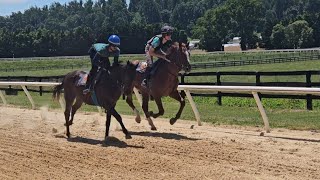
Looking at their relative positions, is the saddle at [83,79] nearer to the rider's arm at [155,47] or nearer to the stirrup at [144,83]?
the stirrup at [144,83]

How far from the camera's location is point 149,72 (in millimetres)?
12539

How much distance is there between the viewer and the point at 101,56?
1130 cm

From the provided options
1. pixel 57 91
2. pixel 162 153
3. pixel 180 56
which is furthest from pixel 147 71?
pixel 162 153

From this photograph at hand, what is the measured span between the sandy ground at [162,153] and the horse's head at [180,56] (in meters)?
1.55

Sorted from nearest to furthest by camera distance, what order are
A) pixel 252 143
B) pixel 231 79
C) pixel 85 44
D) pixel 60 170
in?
pixel 60 170 → pixel 252 143 → pixel 231 79 → pixel 85 44

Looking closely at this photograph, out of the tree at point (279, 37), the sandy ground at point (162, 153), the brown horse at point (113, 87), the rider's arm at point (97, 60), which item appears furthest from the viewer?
the tree at point (279, 37)

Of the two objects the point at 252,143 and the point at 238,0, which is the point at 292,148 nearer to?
the point at 252,143

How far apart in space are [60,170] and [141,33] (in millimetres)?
116013

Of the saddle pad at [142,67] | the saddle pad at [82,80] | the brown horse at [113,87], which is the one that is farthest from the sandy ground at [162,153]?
the saddle pad at [142,67]

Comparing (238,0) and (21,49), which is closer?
(21,49)

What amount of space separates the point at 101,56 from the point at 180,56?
1839 mm

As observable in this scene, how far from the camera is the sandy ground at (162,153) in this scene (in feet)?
25.8

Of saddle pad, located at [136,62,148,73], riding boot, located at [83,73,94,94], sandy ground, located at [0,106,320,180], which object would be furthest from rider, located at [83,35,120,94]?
saddle pad, located at [136,62,148,73]

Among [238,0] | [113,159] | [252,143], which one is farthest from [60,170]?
[238,0]
